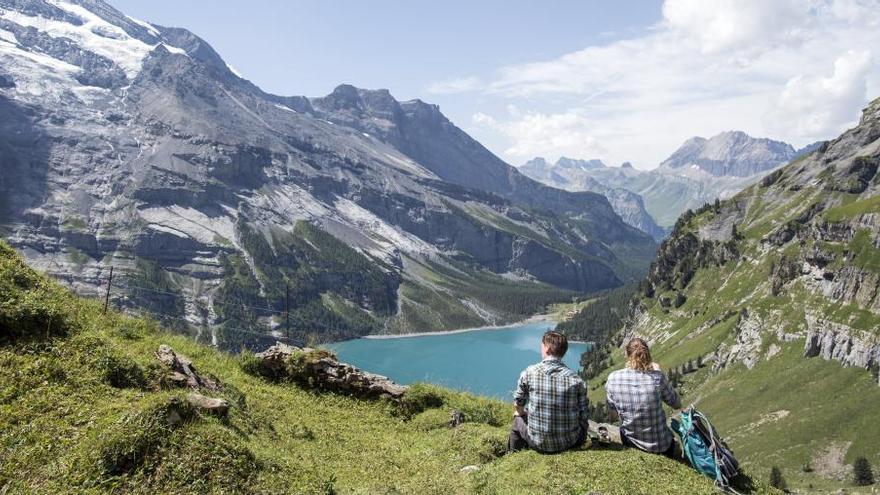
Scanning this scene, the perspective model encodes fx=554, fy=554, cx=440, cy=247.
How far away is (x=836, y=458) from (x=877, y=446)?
29.7ft

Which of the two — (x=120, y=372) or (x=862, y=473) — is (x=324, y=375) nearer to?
(x=120, y=372)

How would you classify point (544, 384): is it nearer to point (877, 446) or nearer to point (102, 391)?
point (102, 391)

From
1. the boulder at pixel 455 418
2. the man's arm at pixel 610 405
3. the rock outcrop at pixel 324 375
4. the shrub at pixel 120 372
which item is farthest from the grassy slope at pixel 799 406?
the shrub at pixel 120 372

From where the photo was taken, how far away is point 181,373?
16234 mm

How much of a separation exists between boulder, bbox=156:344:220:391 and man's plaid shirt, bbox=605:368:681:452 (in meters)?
11.8

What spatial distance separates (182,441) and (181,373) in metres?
5.00

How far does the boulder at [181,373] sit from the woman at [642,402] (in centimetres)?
1172

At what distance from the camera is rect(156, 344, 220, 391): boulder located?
15.8 metres

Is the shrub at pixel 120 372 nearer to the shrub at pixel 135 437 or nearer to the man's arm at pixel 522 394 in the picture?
the shrub at pixel 135 437

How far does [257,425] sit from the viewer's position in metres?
16.5

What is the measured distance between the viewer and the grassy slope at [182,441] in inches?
433

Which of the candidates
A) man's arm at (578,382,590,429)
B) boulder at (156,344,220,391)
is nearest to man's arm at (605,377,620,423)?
man's arm at (578,382,590,429)

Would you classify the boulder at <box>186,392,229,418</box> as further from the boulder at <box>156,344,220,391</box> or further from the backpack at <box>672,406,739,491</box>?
the backpack at <box>672,406,739,491</box>

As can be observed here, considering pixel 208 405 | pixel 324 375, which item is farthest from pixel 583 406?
pixel 324 375
